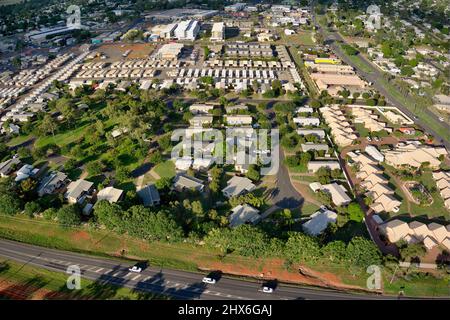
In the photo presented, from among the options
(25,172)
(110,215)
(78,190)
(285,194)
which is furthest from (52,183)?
(285,194)

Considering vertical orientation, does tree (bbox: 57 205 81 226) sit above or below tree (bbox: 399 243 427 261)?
above

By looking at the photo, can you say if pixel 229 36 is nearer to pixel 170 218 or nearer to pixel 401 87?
pixel 401 87

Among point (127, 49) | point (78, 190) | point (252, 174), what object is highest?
point (127, 49)

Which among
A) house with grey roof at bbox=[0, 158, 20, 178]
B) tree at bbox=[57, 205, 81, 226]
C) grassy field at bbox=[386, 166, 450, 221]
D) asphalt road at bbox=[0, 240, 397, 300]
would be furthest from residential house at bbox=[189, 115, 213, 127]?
grassy field at bbox=[386, 166, 450, 221]

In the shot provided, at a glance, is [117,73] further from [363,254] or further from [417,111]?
[363,254]

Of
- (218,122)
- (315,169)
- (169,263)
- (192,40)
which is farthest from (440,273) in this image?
(192,40)

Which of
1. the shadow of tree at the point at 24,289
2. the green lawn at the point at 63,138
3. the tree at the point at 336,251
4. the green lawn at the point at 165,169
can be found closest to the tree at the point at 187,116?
the green lawn at the point at 165,169

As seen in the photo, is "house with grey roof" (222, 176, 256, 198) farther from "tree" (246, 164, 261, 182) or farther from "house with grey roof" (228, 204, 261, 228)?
"house with grey roof" (228, 204, 261, 228)
